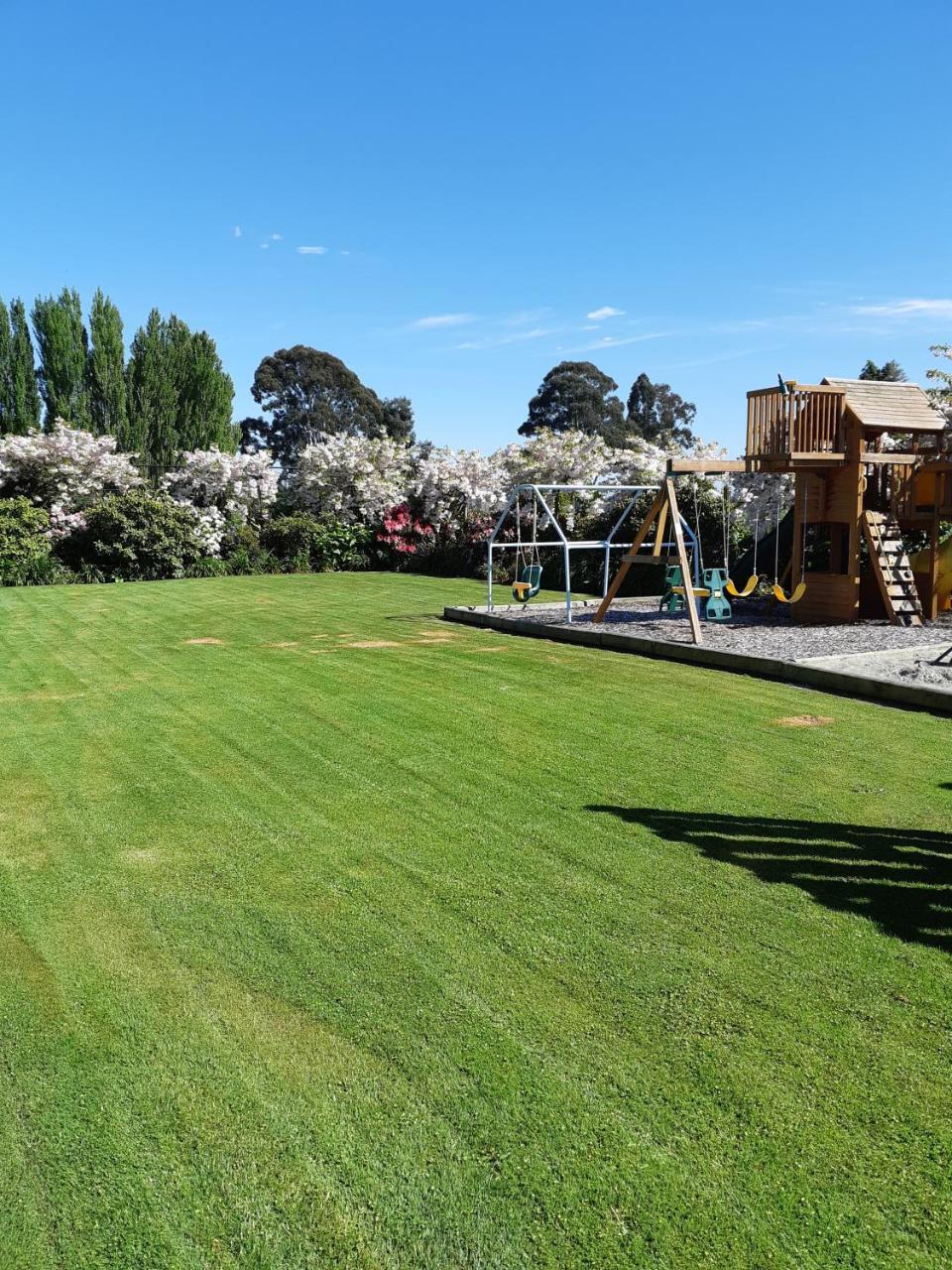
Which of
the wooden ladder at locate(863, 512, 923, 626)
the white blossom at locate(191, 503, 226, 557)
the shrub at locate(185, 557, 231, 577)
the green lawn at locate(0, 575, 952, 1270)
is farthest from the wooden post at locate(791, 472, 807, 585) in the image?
the white blossom at locate(191, 503, 226, 557)

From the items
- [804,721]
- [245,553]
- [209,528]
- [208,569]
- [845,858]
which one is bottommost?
[845,858]

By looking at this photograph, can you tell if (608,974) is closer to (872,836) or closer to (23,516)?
(872,836)

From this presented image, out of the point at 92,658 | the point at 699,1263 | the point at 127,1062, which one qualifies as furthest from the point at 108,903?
the point at 92,658

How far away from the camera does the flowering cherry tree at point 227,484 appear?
27.2 meters

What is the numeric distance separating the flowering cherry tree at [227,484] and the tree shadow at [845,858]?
79.1ft

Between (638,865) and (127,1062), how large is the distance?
244cm

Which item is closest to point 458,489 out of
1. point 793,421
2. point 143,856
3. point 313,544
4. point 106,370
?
point 313,544

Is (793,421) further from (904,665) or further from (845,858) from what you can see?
(845,858)

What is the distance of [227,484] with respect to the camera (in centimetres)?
2741

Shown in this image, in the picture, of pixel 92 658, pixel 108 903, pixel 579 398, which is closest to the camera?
pixel 108 903

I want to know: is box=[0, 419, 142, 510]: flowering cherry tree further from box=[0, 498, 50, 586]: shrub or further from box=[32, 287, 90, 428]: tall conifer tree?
box=[32, 287, 90, 428]: tall conifer tree

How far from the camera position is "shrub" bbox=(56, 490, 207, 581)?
2341 cm

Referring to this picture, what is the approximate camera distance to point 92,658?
10.7m

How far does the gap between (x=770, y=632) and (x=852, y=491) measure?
2.51m
